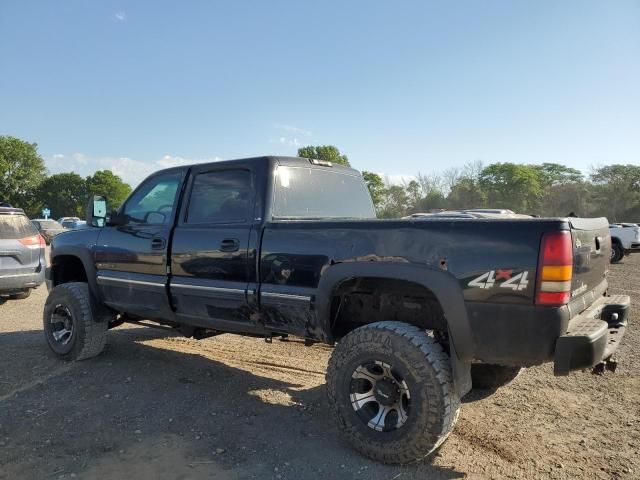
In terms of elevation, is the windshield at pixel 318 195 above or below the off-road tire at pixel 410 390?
above

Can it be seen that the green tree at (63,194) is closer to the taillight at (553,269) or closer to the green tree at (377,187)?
the green tree at (377,187)

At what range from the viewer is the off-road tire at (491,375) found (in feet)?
13.6

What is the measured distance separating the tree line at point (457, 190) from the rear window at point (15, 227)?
3529 cm

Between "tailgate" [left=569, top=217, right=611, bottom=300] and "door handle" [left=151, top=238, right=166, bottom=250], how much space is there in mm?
3259

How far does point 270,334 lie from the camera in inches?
150

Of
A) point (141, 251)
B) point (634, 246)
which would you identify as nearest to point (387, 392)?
point (141, 251)

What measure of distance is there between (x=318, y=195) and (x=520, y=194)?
59263 mm

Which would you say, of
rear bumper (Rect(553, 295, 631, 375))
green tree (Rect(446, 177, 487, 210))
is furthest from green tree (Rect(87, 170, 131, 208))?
rear bumper (Rect(553, 295, 631, 375))

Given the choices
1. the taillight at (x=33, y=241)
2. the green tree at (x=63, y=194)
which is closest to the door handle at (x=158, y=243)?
the taillight at (x=33, y=241)

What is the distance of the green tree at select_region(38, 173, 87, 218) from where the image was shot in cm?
6562

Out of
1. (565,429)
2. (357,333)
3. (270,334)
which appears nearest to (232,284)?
(270,334)

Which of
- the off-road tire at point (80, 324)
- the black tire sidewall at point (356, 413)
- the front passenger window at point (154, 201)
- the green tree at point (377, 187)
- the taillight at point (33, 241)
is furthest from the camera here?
the green tree at point (377, 187)

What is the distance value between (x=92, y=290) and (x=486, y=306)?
404cm

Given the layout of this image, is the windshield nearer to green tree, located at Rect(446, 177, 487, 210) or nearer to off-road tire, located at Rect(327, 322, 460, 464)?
off-road tire, located at Rect(327, 322, 460, 464)
